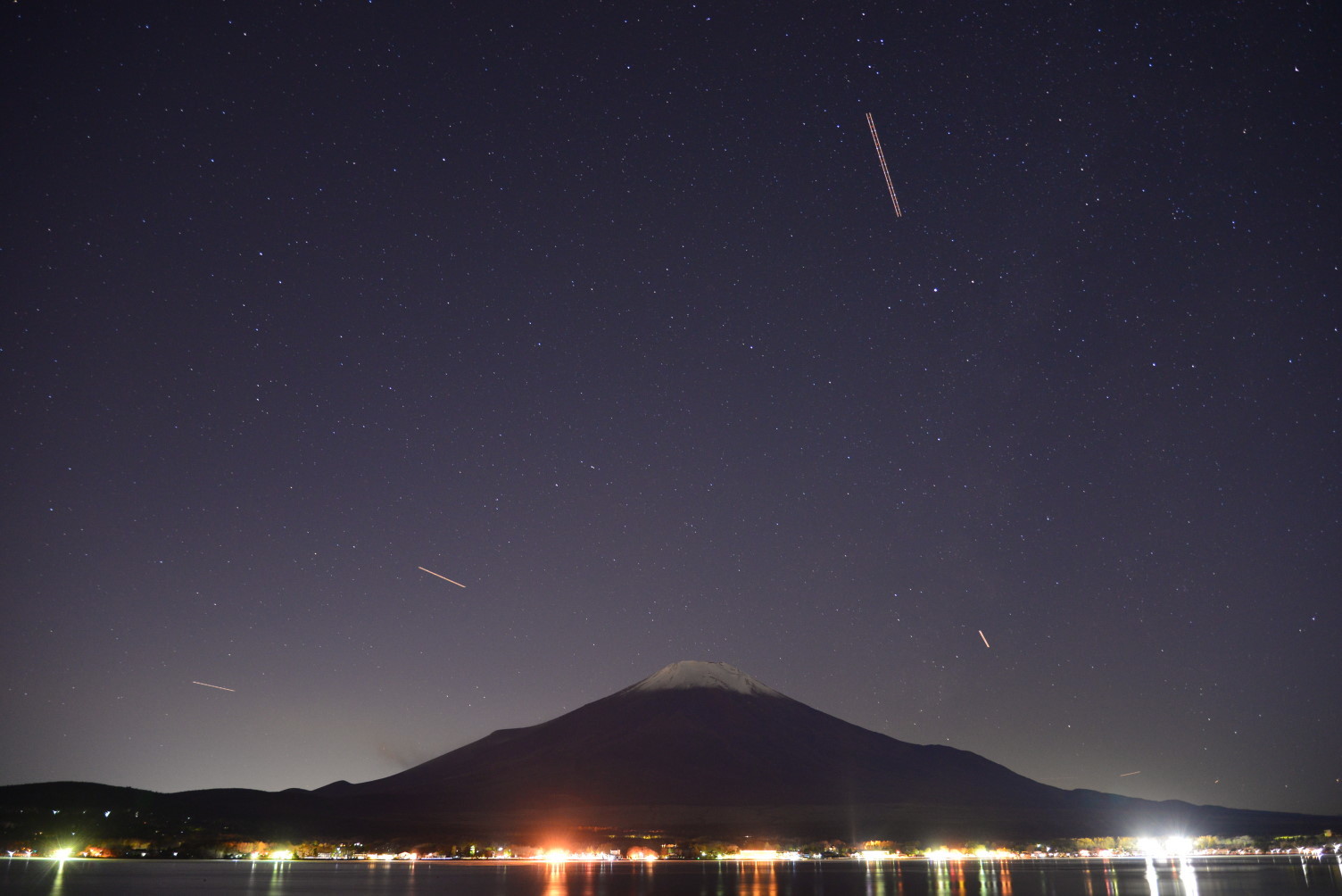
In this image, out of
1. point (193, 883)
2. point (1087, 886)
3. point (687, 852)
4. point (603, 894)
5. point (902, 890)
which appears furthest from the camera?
point (687, 852)

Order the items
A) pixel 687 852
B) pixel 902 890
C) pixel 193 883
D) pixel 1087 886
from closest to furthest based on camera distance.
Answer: pixel 902 890
pixel 1087 886
pixel 193 883
pixel 687 852

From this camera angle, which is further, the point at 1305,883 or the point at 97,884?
the point at 1305,883

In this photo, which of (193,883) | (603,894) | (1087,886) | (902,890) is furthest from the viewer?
(193,883)

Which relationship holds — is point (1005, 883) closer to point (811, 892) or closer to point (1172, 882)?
point (1172, 882)

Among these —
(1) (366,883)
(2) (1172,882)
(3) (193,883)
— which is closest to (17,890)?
(3) (193,883)

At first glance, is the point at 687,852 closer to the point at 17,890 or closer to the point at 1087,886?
the point at 1087,886

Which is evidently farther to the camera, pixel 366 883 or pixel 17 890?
pixel 366 883

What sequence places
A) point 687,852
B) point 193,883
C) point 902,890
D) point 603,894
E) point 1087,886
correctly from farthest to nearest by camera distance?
point 687,852 → point 193,883 → point 1087,886 → point 902,890 → point 603,894

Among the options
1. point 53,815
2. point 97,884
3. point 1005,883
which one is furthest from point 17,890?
point 53,815
